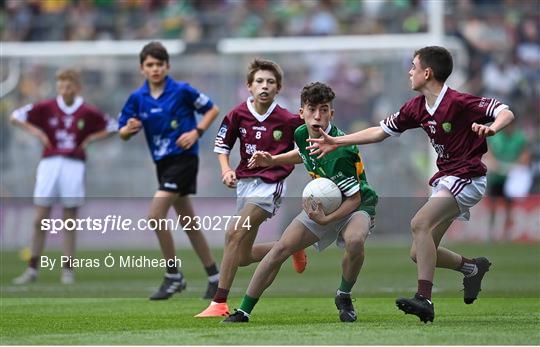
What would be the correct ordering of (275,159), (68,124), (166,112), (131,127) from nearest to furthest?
(275,159), (131,127), (166,112), (68,124)

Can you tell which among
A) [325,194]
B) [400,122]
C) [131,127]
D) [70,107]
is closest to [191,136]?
[131,127]

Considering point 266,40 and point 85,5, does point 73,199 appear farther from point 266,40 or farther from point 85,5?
point 85,5

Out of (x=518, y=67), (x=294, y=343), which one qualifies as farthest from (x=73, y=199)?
(x=518, y=67)

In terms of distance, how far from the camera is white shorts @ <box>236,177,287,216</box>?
1084 cm

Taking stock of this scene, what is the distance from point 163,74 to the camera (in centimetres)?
1302

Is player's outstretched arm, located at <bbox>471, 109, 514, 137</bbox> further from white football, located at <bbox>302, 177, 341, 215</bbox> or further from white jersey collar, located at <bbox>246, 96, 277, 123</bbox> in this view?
white jersey collar, located at <bbox>246, 96, 277, 123</bbox>

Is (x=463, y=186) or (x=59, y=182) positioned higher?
(x=463, y=186)

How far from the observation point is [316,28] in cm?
2683

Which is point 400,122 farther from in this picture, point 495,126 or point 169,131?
point 169,131

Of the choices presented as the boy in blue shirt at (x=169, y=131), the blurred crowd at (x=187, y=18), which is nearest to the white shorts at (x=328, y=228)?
the boy in blue shirt at (x=169, y=131)

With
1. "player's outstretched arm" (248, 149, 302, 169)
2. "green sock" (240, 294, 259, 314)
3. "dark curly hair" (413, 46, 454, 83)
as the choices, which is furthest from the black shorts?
"dark curly hair" (413, 46, 454, 83)

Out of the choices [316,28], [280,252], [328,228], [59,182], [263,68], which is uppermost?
[316,28]

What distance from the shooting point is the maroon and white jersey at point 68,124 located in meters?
16.0

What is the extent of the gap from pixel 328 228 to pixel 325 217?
268 millimetres
